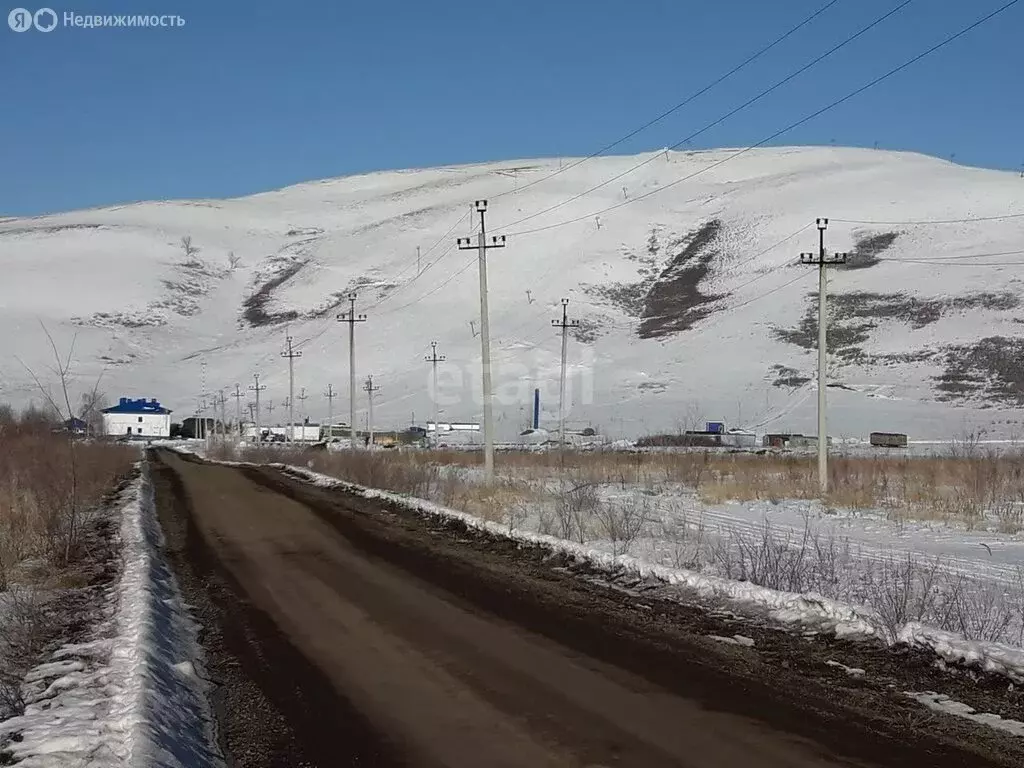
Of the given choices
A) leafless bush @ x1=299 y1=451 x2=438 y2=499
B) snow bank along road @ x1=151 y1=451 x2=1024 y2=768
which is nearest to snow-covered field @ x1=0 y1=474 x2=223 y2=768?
snow bank along road @ x1=151 y1=451 x2=1024 y2=768

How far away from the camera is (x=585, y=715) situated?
242 inches

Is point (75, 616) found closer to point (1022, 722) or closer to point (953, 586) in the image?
point (1022, 722)

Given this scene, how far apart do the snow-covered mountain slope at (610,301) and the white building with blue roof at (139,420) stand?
5.20 meters

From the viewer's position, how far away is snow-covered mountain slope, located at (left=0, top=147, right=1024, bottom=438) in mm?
89188

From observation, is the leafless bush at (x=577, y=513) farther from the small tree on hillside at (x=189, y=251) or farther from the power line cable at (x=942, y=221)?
the small tree on hillside at (x=189, y=251)

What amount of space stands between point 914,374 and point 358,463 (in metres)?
67.9

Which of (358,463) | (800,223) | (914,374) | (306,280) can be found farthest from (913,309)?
(306,280)

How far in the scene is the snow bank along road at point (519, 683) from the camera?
217 inches

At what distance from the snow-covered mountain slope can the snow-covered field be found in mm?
60506

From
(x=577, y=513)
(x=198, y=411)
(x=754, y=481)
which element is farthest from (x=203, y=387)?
(x=577, y=513)

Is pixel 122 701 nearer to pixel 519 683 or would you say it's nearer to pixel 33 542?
pixel 519 683

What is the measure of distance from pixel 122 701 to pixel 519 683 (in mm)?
2717

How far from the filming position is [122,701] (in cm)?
618

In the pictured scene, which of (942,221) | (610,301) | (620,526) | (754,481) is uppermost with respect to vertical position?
(942,221)
